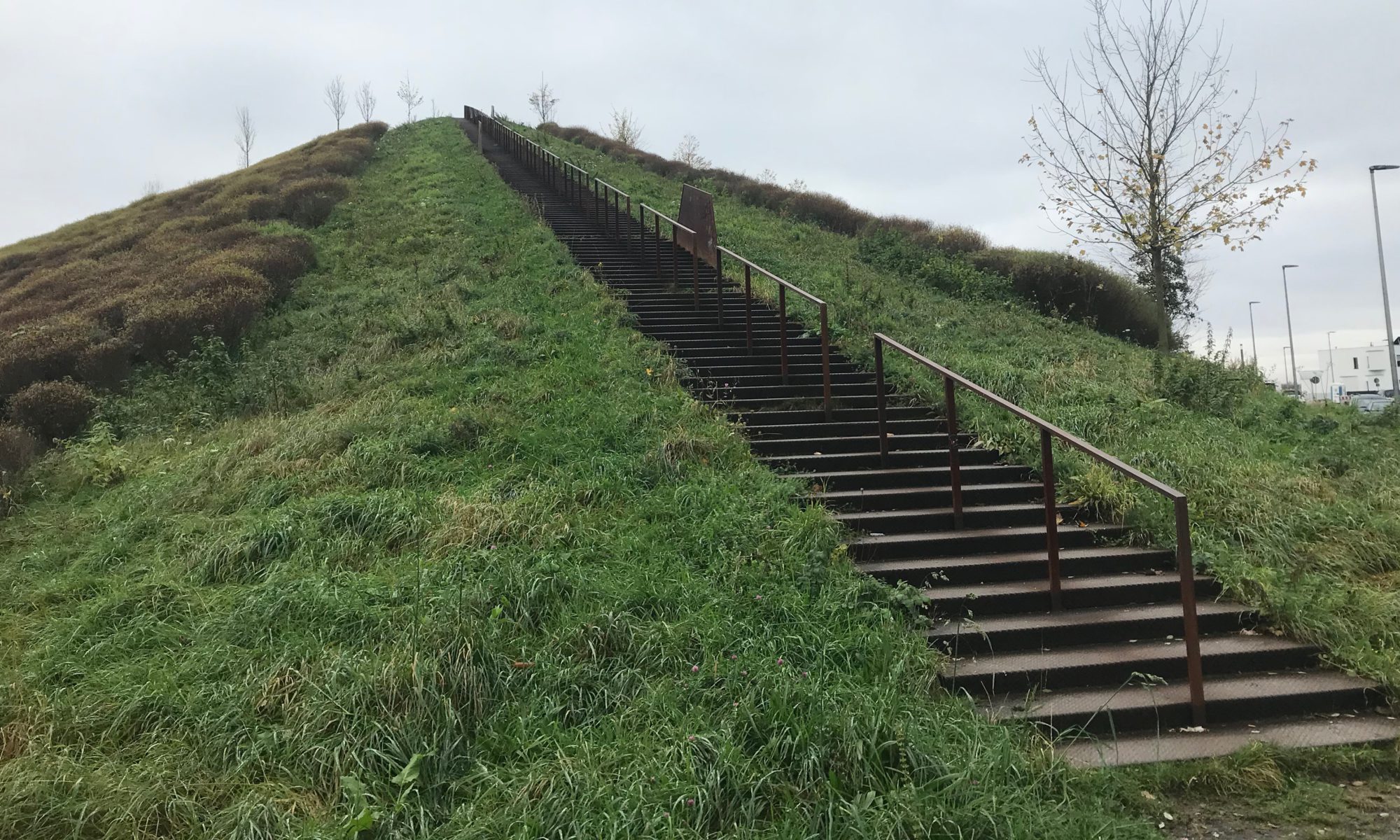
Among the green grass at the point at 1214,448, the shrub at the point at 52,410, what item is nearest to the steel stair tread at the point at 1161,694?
the green grass at the point at 1214,448

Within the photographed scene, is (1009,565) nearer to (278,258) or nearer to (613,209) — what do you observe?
(278,258)

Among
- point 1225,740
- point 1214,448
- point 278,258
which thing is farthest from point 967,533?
point 278,258

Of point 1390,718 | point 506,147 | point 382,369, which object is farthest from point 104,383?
point 506,147

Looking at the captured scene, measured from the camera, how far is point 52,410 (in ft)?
31.5

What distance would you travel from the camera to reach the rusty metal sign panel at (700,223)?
1245 centimetres

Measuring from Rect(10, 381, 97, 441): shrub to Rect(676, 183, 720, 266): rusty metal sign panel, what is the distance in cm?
800

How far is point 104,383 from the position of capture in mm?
10672

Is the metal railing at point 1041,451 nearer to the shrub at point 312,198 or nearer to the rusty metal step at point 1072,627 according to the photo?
the rusty metal step at point 1072,627

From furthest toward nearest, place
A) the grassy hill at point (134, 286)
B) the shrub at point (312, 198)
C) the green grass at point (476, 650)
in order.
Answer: the shrub at point (312, 198)
the grassy hill at point (134, 286)
the green grass at point (476, 650)

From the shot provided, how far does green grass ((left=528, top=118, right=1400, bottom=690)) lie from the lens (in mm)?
5133

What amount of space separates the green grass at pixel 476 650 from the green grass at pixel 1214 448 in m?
2.36

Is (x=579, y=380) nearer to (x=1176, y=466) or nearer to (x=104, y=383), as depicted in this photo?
(x=1176, y=466)

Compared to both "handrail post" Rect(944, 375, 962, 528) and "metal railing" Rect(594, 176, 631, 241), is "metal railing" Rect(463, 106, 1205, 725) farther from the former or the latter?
"metal railing" Rect(594, 176, 631, 241)

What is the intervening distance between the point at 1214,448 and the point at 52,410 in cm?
1248
